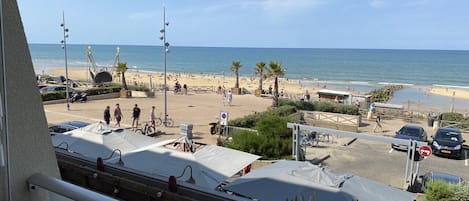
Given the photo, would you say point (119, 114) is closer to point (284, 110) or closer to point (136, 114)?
point (136, 114)

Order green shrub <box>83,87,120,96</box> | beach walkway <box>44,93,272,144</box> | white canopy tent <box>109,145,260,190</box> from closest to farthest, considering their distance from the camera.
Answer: white canopy tent <box>109,145,260,190</box> → beach walkway <box>44,93,272,144</box> → green shrub <box>83,87,120,96</box>

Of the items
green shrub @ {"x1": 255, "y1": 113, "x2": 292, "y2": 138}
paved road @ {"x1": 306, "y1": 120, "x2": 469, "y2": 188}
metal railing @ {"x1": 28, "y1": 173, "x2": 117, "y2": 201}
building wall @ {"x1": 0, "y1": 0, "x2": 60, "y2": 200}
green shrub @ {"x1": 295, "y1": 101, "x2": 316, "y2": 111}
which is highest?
building wall @ {"x1": 0, "y1": 0, "x2": 60, "y2": 200}

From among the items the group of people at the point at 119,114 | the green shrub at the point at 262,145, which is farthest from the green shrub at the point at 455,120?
the group of people at the point at 119,114

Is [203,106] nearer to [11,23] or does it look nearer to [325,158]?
[325,158]

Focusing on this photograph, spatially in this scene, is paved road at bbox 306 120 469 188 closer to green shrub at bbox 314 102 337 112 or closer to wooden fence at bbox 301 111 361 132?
wooden fence at bbox 301 111 361 132

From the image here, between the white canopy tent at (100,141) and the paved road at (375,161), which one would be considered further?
the paved road at (375,161)

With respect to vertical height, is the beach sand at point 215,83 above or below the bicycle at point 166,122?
above

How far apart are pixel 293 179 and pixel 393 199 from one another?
1.86 metres

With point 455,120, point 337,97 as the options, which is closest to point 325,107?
point 337,97

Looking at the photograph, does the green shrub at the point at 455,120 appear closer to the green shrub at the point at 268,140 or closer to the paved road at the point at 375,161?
the paved road at the point at 375,161

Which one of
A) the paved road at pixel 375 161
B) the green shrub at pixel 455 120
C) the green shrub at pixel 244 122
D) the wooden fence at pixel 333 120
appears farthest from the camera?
the green shrub at pixel 455 120

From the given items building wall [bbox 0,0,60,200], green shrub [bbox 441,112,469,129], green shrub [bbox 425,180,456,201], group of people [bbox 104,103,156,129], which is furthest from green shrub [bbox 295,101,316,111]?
building wall [bbox 0,0,60,200]

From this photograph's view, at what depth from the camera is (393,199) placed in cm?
743

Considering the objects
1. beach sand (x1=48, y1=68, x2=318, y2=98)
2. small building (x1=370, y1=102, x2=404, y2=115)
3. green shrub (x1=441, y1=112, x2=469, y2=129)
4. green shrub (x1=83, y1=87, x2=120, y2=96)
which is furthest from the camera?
beach sand (x1=48, y1=68, x2=318, y2=98)
